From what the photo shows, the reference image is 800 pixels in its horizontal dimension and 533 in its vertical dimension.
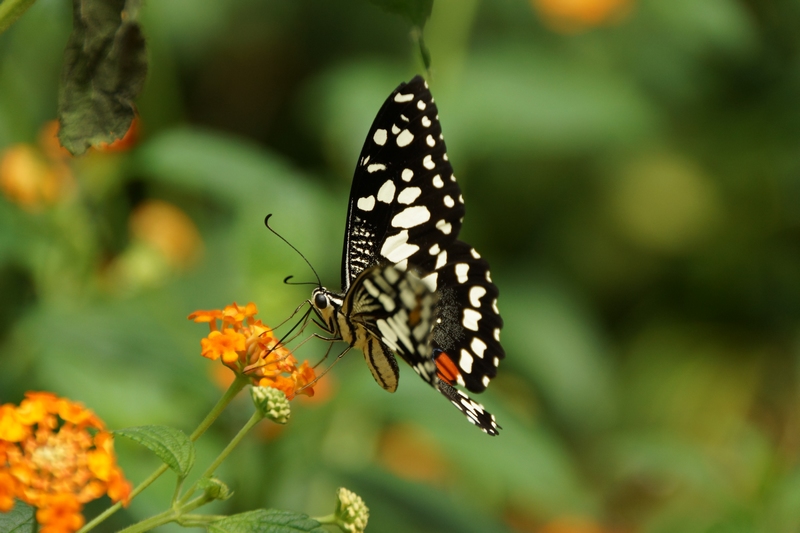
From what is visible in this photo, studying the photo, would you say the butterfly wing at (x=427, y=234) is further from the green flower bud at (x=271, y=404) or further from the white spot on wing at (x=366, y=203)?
the green flower bud at (x=271, y=404)

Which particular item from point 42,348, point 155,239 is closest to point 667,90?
point 155,239

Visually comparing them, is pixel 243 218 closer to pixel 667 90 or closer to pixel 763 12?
pixel 667 90

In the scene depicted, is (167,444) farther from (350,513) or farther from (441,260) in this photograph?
(441,260)

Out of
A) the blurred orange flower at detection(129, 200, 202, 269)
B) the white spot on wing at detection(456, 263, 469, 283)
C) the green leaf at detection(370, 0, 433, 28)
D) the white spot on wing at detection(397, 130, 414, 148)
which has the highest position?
the white spot on wing at detection(397, 130, 414, 148)

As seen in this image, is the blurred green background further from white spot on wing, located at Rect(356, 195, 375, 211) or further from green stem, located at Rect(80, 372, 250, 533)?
green stem, located at Rect(80, 372, 250, 533)

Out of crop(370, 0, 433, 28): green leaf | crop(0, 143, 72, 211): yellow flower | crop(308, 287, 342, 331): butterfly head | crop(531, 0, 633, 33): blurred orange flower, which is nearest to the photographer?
crop(370, 0, 433, 28): green leaf

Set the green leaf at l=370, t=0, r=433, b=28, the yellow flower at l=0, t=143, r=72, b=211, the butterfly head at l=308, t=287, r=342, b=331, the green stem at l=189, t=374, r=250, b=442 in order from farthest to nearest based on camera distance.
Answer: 1. the yellow flower at l=0, t=143, r=72, b=211
2. the butterfly head at l=308, t=287, r=342, b=331
3. the green stem at l=189, t=374, r=250, b=442
4. the green leaf at l=370, t=0, r=433, b=28

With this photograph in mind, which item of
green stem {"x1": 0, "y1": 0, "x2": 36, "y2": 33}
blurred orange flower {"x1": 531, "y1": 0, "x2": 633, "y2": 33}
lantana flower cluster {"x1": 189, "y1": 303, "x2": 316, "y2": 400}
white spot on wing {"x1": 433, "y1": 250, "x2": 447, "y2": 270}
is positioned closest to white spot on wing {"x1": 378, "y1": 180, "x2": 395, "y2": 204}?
white spot on wing {"x1": 433, "y1": 250, "x2": 447, "y2": 270}
